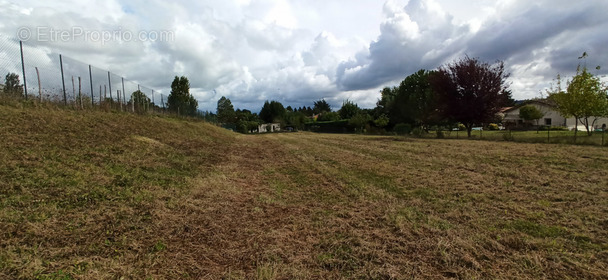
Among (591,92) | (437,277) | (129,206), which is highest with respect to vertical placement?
(591,92)

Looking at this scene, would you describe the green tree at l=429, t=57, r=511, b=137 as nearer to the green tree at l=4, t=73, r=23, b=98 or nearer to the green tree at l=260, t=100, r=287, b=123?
the green tree at l=4, t=73, r=23, b=98

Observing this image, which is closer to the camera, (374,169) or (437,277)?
(437,277)

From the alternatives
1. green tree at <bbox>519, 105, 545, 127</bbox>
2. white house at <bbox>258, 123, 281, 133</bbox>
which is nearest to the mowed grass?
green tree at <bbox>519, 105, 545, 127</bbox>

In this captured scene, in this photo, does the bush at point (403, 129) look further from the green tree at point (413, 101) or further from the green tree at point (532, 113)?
the green tree at point (532, 113)

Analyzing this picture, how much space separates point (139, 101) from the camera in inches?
754

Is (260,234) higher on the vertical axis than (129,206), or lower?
lower

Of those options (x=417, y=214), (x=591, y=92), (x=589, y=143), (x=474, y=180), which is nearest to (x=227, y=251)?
(x=417, y=214)

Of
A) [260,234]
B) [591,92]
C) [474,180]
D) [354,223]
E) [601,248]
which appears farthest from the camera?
[591,92]

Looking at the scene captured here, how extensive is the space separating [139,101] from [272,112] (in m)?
58.3

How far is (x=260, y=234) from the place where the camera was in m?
3.64

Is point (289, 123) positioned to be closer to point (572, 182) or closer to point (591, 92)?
point (591, 92)

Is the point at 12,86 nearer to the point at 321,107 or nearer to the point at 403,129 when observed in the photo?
the point at 403,129

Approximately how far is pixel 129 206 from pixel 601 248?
6458 mm

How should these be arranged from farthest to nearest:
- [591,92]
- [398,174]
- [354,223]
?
[591,92]
[398,174]
[354,223]
